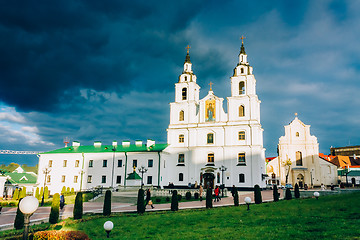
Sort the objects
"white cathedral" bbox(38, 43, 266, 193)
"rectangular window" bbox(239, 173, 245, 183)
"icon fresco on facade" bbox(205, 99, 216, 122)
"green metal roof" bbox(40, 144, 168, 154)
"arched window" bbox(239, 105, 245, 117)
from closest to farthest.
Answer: "rectangular window" bbox(239, 173, 245, 183), "white cathedral" bbox(38, 43, 266, 193), "arched window" bbox(239, 105, 245, 117), "icon fresco on facade" bbox(205, 99, 216, 122), "green metal roof" bbox(40, 144, 168, 154)

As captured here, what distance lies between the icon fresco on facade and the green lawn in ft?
101

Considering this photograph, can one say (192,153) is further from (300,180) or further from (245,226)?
(245,226)

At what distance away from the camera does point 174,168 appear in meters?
47.1

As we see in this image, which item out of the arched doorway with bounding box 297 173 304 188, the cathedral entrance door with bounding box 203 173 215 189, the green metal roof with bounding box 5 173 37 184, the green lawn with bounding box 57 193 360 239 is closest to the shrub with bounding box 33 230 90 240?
the green lawn with bounding box 57 193 360 239

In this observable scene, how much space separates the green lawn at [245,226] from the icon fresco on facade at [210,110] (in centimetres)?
3066

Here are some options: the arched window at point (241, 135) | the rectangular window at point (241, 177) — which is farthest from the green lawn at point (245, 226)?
the arched window at point (241, 135)

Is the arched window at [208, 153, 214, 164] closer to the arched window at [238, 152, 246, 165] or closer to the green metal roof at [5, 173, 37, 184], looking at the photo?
the arched window at [238, 152, 246, 165]

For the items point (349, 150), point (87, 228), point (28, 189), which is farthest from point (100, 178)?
point (349, 150)

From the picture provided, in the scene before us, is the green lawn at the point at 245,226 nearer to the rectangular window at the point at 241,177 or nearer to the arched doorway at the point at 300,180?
the rectangular window at the point at 241,177

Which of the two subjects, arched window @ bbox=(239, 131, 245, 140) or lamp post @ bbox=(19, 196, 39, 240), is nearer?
lamp post @ bbox=(19, 196, 39, 240)

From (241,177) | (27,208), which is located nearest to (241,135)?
(241,177)

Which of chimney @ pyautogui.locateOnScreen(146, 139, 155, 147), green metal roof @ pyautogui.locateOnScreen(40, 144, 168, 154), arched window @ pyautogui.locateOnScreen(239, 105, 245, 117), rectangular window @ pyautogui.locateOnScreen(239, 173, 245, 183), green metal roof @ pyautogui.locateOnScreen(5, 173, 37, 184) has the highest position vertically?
arched window @ pyautogui.locateOnScreen(239, 105, 245, 117)

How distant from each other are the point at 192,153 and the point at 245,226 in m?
33.8

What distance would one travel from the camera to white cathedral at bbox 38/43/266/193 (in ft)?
143
